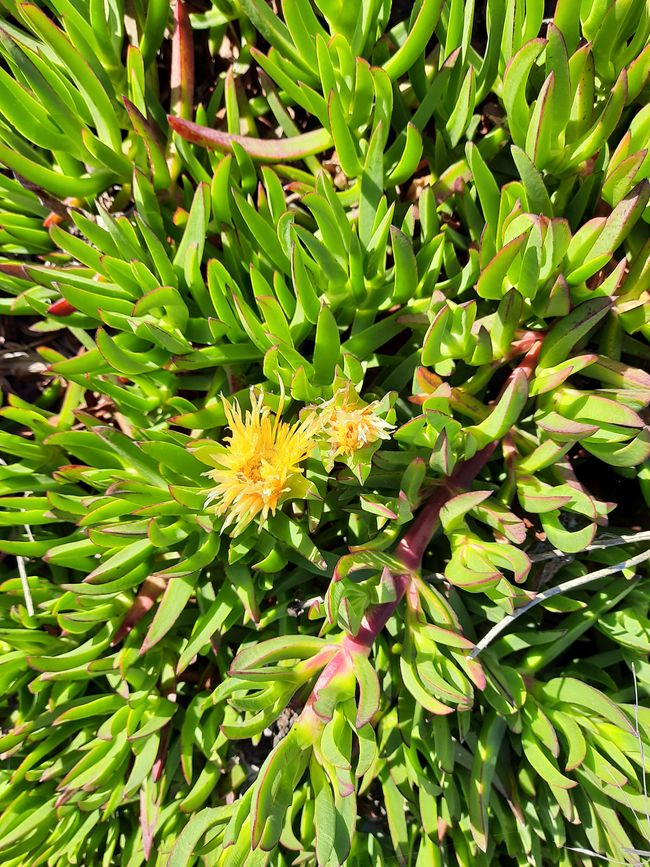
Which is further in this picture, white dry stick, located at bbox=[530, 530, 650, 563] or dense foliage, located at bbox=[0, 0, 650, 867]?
white dry stick, located at bbox=[530, 530, 650, 563]

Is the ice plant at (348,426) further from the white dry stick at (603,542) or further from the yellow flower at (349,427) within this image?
the white dry stick at (603,542)

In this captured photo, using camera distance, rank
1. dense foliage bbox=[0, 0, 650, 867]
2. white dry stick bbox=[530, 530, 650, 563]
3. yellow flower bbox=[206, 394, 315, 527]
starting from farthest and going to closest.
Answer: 1. white dry stick bbox=[530, 530, 650, 563]
2. dense foliage bbox=[0, 0, 650, 867]
3. yellow flower bbox=[206, 394, 315, 527]

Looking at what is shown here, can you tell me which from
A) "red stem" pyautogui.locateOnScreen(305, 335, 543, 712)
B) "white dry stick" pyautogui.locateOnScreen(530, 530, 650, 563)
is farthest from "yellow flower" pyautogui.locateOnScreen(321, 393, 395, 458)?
"white dry stick" pyautogui.locateOnScreen(530, 530, 650, 563)

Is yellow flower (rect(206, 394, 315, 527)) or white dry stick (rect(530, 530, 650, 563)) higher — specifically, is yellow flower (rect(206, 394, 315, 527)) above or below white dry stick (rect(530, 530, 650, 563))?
above

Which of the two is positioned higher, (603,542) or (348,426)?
(348,426)

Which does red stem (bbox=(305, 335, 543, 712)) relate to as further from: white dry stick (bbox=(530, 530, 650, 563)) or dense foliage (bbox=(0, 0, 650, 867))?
white dry stick (bbox=(530, 530, 650, 563))

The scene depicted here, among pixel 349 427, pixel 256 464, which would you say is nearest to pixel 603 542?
pixel 349 427

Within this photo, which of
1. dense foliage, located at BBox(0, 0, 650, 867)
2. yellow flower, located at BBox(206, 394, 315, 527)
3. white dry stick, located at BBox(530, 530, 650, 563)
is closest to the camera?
yellow flower, located at BBox(206, 394, 315, 527)

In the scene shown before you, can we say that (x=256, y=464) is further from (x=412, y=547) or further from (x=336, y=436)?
(x=412, y=547)
